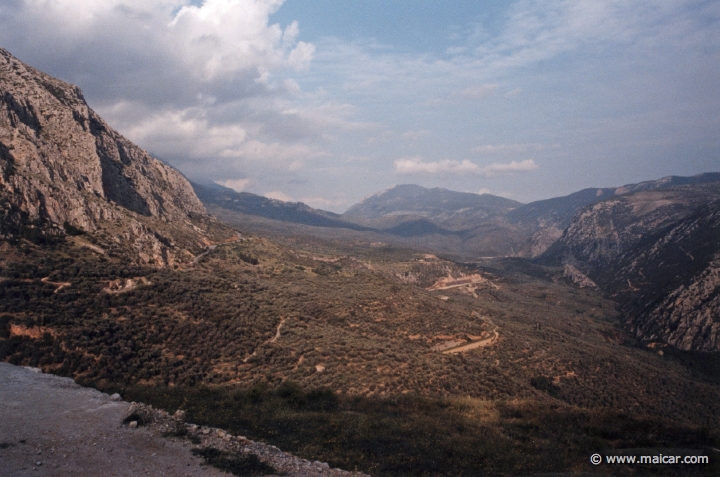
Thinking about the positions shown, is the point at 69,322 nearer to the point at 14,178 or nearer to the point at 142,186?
the point at 14,178

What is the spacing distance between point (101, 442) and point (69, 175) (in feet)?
164

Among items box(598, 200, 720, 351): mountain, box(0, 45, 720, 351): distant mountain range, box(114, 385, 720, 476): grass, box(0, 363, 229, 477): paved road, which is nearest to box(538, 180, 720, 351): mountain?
box(598, 200, 720, 351): mountain

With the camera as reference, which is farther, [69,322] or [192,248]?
[192,248]

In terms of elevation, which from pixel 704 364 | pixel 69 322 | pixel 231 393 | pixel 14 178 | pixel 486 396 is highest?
pixel 14 178

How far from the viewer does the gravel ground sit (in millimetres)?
11430

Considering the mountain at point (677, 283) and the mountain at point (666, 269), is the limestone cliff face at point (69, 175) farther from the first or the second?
the mountain at point (666, 269)

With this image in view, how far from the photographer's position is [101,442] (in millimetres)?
12945

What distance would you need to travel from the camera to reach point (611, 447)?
16562 millimetres

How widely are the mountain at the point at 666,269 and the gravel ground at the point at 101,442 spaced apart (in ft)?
288

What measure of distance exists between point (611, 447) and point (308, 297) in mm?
36582

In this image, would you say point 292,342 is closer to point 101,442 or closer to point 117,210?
point 101,442

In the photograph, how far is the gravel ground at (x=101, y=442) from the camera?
11.4 m

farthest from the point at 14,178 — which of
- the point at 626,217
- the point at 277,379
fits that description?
the point at 626,217

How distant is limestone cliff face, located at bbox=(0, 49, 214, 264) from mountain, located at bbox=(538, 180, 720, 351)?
93.1 metres
